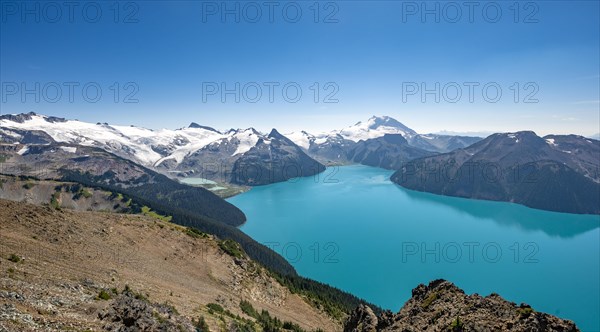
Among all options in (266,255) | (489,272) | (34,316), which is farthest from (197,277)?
(489,272)

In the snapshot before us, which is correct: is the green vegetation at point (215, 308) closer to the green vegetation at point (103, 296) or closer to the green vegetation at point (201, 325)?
the green vegetation at point (201, 325)

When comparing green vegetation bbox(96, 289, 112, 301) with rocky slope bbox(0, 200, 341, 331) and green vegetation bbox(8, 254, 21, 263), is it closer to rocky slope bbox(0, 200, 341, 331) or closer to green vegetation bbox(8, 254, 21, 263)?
rocky slope bbox(0, 200, 341, 331)

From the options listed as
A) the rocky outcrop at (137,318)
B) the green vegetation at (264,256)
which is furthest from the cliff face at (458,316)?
the green vegetation at (264,256)

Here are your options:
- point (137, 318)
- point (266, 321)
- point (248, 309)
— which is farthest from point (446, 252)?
Answer: point (137, 318)

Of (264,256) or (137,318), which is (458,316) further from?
(264,256)

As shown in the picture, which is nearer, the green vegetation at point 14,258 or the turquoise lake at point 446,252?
the green vegetation at point 14,258

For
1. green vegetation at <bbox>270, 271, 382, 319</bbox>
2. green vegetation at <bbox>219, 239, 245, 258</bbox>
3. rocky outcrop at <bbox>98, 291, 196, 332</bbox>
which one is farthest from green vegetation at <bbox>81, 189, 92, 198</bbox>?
rocky outcrop at <bbox>98, 291, 196, 332</bbox>
